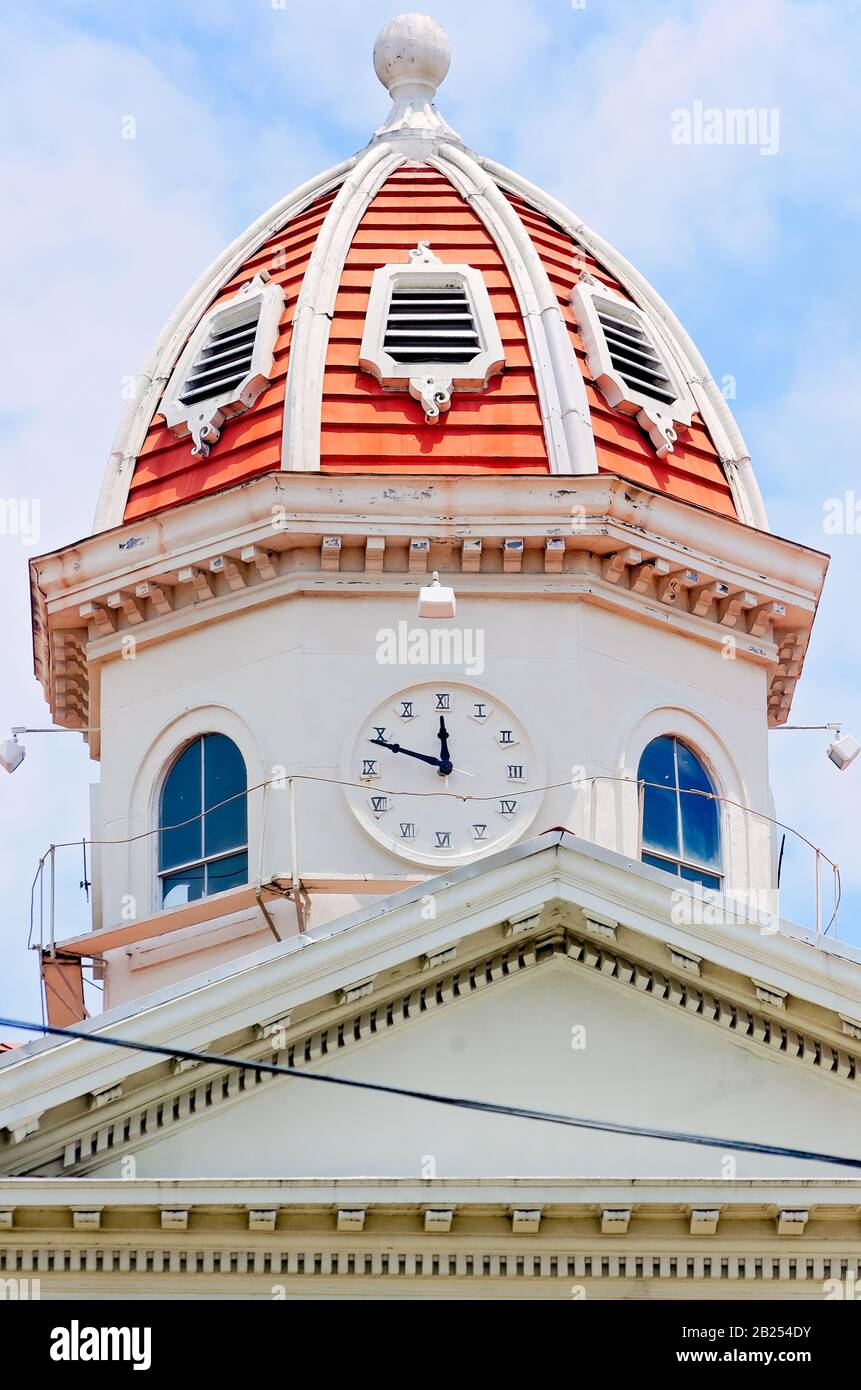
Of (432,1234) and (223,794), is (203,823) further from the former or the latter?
(432,1234)

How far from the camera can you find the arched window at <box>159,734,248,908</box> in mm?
29047

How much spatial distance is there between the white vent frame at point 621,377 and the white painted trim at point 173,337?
141 inches

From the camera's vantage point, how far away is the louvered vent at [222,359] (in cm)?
3231

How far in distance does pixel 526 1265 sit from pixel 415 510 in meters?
10.3

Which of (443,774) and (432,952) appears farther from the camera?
(443,774)

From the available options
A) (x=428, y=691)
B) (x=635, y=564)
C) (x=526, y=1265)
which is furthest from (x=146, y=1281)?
(x=635, y=564)

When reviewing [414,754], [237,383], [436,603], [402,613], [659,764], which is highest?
[237,383]

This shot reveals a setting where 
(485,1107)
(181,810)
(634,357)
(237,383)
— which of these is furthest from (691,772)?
(485,1107)

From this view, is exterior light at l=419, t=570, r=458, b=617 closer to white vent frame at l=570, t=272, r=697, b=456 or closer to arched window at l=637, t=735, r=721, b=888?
arched window at l=637, t=735, r=721, b=888

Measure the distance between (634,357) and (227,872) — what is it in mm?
7418

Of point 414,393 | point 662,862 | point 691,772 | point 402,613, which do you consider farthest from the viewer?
point 414,393

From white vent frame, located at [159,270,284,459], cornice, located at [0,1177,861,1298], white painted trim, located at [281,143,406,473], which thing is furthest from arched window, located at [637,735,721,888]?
cornice, located at [0,1177,861,1298]

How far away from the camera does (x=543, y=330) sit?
105ft

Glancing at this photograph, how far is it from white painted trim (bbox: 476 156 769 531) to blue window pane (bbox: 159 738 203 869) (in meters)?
6.19
